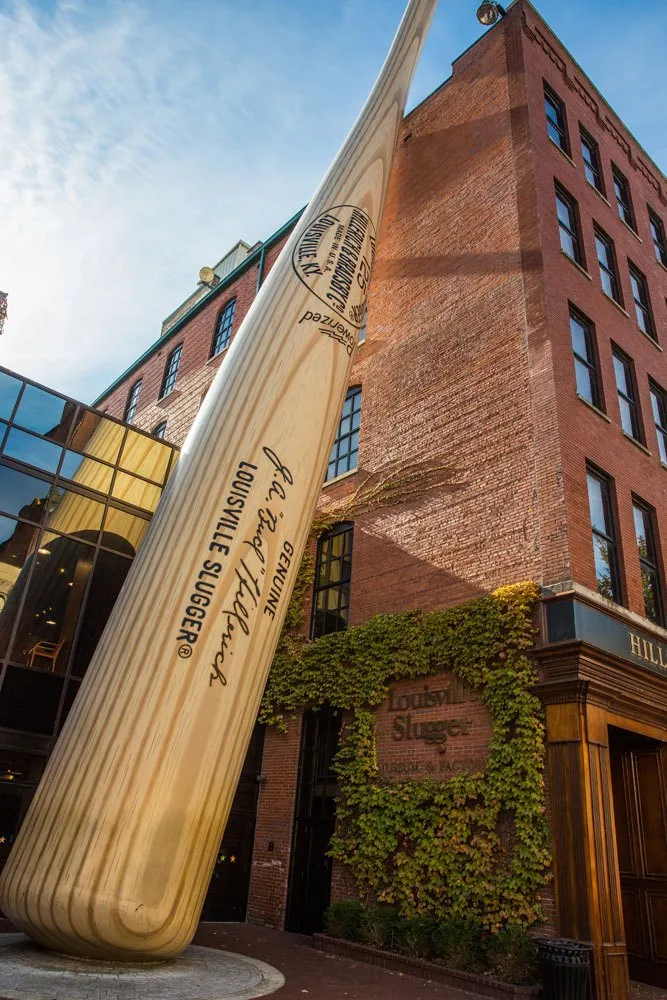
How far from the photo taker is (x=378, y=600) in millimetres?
12109

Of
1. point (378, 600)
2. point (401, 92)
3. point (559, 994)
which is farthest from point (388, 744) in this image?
point (401, 92)

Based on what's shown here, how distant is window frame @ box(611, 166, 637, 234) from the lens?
55.3ft

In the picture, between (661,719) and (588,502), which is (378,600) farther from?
(661,719)

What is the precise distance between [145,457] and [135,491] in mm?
716

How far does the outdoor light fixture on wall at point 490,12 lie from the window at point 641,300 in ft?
21.2

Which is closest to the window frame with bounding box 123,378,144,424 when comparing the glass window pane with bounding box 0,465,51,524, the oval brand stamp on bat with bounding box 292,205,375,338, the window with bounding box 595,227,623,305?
the glass window pane with bounding box 0,465,51,524

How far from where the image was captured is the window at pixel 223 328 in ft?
67.7

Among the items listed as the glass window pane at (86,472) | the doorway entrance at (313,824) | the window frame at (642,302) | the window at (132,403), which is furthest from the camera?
the window at (132,403)

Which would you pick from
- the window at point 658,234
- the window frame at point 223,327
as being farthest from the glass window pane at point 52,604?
the window at point 658,234

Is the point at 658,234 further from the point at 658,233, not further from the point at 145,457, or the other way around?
the point at 145,457

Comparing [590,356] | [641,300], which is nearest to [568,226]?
[641,300]

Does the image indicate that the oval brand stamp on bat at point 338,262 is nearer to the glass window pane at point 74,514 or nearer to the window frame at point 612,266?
the glass window pane at point 74,514

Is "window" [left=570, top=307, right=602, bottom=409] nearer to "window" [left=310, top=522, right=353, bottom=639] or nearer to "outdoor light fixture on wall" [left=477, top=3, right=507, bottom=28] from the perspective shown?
"window" [left=310, top=522, right=353, bottom=639]

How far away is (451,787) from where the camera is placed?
9.41 m
